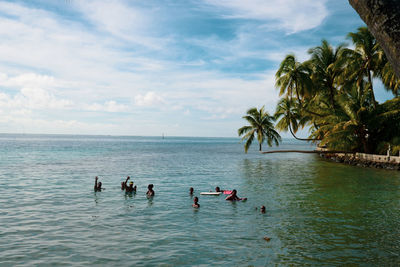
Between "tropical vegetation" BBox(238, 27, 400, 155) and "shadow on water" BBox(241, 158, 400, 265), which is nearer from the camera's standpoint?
"shadow on water" BBox(241, 158, 400, 265)

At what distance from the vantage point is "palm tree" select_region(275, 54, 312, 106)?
3872cm

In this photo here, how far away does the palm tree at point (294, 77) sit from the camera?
38719mm

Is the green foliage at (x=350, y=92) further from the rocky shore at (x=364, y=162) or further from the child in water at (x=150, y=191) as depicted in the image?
the child in water at (x=150, y=191)

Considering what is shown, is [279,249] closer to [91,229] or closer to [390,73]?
[91,229]

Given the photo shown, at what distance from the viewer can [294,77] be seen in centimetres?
3884

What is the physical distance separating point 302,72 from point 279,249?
32.6 meters

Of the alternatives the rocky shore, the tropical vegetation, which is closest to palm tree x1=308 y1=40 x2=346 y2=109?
the tropical vegetation

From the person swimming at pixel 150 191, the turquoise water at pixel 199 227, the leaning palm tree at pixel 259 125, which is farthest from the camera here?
the leaning palm tree at pixel 259 125

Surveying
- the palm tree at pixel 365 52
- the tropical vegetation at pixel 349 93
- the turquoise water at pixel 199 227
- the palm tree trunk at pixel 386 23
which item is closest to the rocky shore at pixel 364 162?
the tropical vegetation at pixel 349 93

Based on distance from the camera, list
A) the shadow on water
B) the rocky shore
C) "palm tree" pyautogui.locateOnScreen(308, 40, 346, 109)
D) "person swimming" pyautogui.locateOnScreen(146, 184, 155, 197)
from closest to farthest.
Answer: the shadow on water
"person swimming" pyautogui.locateOnScreen(146, 184, 155, 197)
the rocky shore
"palm tree" pyautogui.locateOnScreen(308, 40, 346, 109)

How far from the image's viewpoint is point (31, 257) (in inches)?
384

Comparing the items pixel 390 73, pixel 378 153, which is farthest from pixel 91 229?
pixel 378 153

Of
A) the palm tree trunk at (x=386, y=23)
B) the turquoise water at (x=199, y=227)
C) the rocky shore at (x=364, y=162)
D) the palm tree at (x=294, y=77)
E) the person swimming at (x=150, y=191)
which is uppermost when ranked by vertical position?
the palm tree at (x=294, y=77)

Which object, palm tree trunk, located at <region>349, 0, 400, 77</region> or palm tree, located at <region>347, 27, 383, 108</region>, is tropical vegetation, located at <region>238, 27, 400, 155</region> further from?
palm tree trunk, located at <region>349, 0, 400, 77</region>
